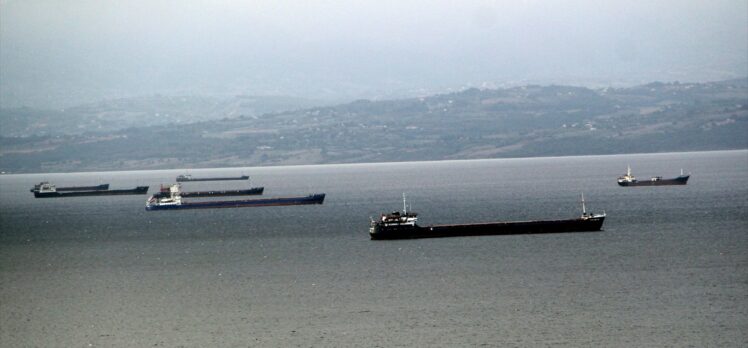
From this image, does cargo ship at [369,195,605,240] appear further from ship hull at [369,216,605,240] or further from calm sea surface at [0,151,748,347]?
calm sea surface at [0,151,748,347]

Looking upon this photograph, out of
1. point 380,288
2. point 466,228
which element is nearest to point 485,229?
point 466,228

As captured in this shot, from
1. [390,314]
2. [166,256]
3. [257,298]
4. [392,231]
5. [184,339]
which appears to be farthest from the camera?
[392,231]

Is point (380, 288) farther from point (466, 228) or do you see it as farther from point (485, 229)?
point (485, 229)

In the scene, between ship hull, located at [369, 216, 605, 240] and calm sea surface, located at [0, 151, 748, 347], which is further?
ship hull, located at [369, 216, 605, 240]

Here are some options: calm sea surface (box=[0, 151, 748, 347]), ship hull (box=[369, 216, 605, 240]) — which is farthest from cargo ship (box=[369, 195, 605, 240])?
calm sea surface (box=[0, 151, 748, 347])

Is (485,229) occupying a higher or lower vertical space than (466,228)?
lower

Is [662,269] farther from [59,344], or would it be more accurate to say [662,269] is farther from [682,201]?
[682,201]

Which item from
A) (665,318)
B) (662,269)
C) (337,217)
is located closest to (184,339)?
(665,318)
